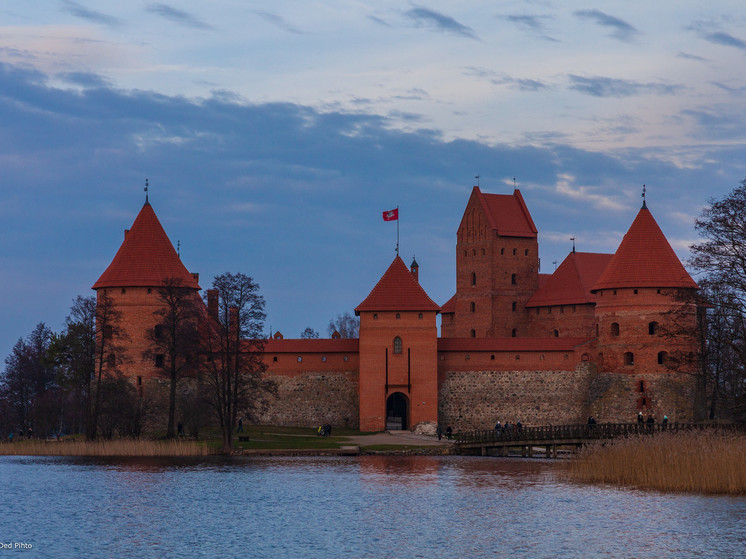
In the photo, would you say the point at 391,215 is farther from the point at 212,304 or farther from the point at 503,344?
the point at 212,304

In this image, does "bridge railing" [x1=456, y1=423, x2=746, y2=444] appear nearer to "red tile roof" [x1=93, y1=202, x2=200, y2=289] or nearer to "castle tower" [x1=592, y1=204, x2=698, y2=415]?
"castle tower" [x1=592, y1=204, x2=698, y2=415]

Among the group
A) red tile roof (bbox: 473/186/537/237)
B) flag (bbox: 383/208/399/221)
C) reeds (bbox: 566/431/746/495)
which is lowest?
reeds (bbox: 566/431/746/495)

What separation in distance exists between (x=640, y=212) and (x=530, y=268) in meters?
11.5

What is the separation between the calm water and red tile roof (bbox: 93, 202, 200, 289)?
47.1ft

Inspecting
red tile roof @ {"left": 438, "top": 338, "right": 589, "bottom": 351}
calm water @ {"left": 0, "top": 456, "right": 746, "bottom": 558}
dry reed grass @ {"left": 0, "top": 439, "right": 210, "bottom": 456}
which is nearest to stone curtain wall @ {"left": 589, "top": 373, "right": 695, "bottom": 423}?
red tile roof @ {"left": 438, "top": 338, "right": 589, "bottom": 351}

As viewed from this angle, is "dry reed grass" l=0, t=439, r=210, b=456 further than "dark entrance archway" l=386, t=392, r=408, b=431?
No

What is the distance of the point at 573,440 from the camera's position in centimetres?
4194

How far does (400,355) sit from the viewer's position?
1971 inches

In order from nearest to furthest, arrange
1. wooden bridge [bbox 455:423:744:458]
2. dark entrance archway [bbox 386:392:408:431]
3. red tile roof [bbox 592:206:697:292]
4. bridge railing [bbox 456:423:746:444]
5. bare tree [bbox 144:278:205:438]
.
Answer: bridge railing [bbox 456:423:746:444] → wooden bridge [bbox 455:423:744:458] → bare tree [bbox 144:278:205:438] → red tile roof [bbox 592:206:697:292] → dark entrance archway [bbox 386:392:408:431]

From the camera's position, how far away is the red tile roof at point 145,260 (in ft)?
163

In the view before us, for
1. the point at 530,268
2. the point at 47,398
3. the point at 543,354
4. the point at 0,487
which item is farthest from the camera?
the point at 530,268

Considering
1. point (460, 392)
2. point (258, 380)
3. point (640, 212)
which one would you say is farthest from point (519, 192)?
point (258, 380)

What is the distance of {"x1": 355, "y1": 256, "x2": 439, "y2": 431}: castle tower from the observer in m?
49.7

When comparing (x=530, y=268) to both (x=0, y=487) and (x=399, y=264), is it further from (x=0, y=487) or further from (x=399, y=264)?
(x=0, y=487)
